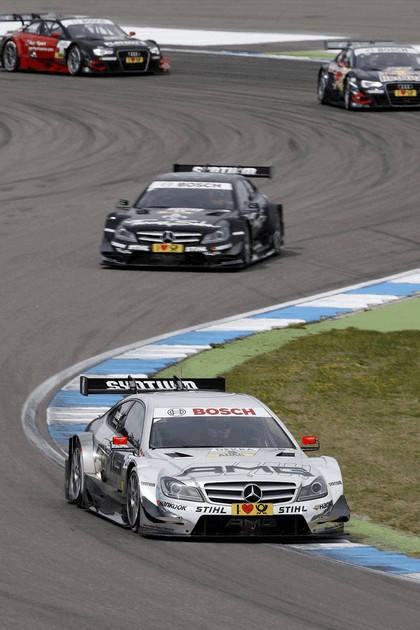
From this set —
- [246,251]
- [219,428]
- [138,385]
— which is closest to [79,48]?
[246,251]

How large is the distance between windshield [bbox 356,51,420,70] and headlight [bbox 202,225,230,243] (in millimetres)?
14045

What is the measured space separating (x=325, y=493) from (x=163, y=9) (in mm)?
57028

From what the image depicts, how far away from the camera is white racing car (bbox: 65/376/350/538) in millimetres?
11812

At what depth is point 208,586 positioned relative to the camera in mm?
10227

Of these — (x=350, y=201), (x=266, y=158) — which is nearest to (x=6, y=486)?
(x=350, y=201)

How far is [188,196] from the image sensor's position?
952 inches

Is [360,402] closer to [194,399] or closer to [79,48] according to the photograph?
[194,399]

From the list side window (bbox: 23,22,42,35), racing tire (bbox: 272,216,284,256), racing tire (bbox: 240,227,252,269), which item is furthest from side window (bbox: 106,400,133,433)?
side window (bbox: 23,22,42,35)

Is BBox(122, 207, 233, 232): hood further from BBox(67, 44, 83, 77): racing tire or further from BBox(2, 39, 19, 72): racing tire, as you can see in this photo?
BBox(2, 39, 19, 72): racing tire

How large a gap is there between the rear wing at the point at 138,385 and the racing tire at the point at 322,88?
24.6 m

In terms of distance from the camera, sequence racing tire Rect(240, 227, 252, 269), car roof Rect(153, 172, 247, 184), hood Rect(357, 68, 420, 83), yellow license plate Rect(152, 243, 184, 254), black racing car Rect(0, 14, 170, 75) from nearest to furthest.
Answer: yellow license plate Rect(152, 243, 184, 254) → racing tire Rect(240, 227, 252, 269) → car roof Rect(153, 172, 247, 184) → hood Rect(357, 68, 420, 83) → black racing car Rect(0, 14, 170, 75)

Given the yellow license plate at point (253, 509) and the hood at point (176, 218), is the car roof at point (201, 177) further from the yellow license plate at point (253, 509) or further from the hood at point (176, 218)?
the yellow license plate at point (253, 509)

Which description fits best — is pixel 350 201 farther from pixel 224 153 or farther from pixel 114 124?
pixel 114 124


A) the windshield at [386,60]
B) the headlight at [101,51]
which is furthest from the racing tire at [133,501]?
the headlight at [101,51]
